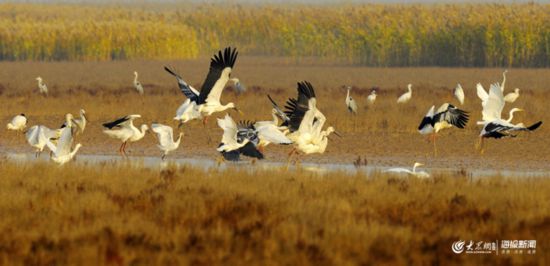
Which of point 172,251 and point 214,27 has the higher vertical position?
point 214,27

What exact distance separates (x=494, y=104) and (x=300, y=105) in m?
3.24

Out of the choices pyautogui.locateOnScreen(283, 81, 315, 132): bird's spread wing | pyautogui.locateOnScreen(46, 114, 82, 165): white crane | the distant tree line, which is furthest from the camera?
the distant tree line

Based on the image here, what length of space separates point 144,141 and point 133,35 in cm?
2966

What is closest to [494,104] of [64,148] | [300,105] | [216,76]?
[300,105]

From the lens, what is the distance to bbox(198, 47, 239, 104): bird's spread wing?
1552cm

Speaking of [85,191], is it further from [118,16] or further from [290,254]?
[118,16]

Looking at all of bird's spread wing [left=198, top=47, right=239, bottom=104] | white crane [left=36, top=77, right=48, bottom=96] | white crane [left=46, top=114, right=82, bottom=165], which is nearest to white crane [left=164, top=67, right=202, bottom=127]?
bird's spread wing [left=198, top=47, right=239, bottom=104]

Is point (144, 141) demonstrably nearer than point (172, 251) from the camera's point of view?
No

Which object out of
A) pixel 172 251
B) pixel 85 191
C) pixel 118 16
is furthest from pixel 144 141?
pixel 118 16

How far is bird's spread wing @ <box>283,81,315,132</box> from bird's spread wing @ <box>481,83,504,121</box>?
2926 mm

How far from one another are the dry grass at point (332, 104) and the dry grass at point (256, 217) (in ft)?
16.1

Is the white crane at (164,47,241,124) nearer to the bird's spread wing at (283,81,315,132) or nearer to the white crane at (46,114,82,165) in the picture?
the bird's spread wing at (283,81,315,132)

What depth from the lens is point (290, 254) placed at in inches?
353
